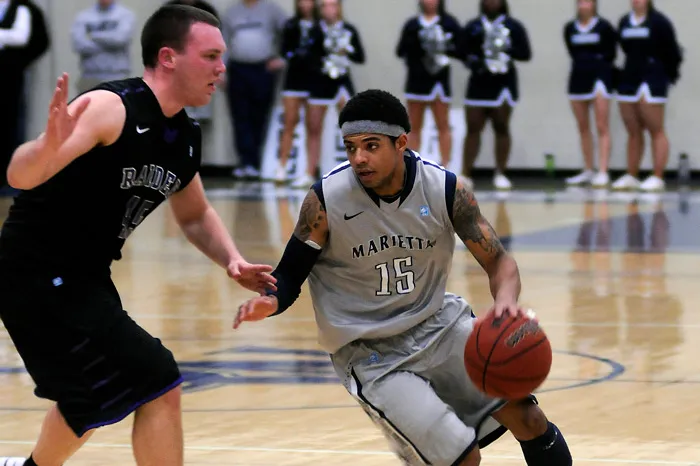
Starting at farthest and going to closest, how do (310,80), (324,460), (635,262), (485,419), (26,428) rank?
(310,80), (635,262), (26,428), (324,460), (485,419)

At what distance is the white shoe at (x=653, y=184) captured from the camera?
18.1 m

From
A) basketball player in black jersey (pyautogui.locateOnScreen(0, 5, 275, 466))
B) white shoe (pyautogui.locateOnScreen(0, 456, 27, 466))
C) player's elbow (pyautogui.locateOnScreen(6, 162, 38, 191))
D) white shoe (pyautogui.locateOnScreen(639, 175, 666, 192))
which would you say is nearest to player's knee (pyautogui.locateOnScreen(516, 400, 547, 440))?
basketball player in black jersey (pyautogui.locateOnScreen(0, 5, 275, 466))

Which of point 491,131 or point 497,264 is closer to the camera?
point 497,264

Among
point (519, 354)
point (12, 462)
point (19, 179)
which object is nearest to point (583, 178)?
point (519, 354)

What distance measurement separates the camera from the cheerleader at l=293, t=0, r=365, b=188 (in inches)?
715

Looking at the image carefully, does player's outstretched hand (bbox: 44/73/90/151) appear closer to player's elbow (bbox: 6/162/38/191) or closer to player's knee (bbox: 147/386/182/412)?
player's elbow (bbox: 6/162/38/191)

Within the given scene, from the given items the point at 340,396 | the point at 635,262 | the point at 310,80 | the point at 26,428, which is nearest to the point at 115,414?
the point at 26,428

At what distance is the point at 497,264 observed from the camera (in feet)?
16.8

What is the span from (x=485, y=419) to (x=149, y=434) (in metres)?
1.19

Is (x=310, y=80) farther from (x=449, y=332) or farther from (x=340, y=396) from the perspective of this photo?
(x=449, y=332)

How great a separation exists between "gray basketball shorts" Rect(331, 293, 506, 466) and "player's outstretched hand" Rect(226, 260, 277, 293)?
40 centimetres

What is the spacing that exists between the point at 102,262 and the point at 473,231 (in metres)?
1.30

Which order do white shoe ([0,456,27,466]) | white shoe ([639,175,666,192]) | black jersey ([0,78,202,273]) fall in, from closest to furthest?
1. black jersey ([0,78,202,273])
2. white shoe ([0,456,27,466])
3. white shoe ([639,175,666,192])

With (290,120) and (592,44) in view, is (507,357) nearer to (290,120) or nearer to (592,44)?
(592,44)
